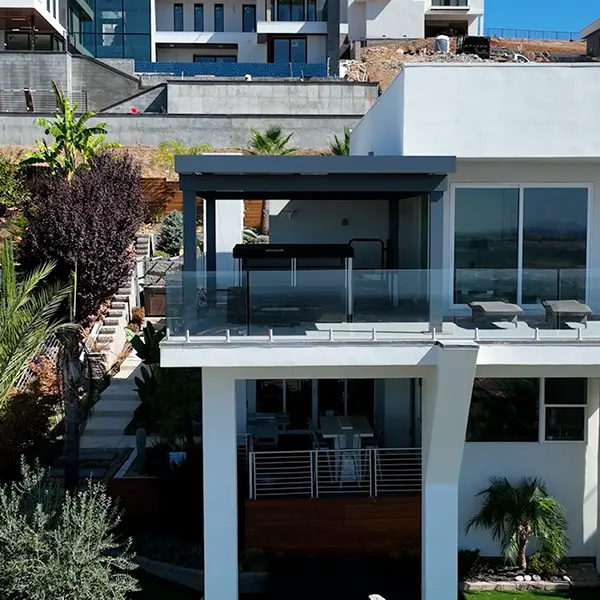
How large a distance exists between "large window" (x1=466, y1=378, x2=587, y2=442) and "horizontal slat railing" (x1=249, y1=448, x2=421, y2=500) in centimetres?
125

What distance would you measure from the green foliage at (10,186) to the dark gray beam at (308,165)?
65.3ft

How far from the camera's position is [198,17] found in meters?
57.6

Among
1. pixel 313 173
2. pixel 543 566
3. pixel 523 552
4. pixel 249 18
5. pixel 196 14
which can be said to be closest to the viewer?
pixel 313 173

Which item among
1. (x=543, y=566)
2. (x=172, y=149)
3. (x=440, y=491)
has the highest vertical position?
(x=172, y=149)

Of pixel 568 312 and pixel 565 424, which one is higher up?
pixel 568 312

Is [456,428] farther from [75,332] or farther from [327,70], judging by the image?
[327,70]

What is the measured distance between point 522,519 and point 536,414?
174cm

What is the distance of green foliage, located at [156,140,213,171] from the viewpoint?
115 ft

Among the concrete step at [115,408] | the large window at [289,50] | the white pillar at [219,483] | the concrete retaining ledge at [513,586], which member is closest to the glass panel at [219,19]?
the large window at [289,50]

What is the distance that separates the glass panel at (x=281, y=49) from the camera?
182 ft

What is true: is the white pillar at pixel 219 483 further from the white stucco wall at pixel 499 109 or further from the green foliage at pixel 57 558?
the white stucco wall at pixel 499 109

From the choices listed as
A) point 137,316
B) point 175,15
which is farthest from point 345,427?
point 175,15

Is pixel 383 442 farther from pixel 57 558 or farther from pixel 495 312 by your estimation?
pixel 57 558

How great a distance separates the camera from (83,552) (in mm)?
10820
